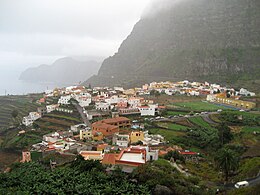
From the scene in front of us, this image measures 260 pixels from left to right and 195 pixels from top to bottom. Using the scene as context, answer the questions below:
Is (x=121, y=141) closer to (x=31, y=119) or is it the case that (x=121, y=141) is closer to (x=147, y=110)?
(x=147, y=110)

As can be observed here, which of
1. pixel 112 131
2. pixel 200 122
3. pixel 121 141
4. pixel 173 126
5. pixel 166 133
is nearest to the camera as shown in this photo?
pixel 121 141

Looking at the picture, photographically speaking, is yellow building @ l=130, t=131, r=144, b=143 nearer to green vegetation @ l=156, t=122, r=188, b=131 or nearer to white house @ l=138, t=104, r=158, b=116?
green vegetation @ l=156, t=122, r=188, b=131

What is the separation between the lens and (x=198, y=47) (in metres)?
136

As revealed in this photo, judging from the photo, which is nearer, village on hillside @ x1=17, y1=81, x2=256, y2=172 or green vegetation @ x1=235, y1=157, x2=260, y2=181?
green vegetation @ x1=235, y1=157, x2=260, y2=181

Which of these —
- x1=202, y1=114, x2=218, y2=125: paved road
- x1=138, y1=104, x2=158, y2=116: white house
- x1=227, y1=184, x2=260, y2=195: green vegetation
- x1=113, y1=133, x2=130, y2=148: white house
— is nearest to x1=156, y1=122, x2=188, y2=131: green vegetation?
x1=202, y1=114, x2=218, y2=125: paved road

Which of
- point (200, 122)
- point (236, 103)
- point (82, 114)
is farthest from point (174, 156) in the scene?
point (236, 103)

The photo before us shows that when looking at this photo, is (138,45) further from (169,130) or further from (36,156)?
(36,156)

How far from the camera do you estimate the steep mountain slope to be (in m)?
122

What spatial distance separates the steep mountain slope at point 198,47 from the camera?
122m

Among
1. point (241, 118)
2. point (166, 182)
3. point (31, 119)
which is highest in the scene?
point (166, 182)

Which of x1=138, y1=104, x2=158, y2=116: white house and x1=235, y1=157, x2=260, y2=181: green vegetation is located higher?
x1=138, y1=104, x2=158, y2=116: white house

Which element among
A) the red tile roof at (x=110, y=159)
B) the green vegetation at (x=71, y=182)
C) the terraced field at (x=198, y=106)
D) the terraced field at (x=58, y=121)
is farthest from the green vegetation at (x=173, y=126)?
the green vegetation at (x=71, y=182)

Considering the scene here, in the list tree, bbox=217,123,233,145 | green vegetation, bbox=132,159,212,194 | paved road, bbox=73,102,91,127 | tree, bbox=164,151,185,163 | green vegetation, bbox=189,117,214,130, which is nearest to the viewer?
green vegetation, bbox=132,159,212,194

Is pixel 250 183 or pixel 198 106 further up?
pixel 198 106
